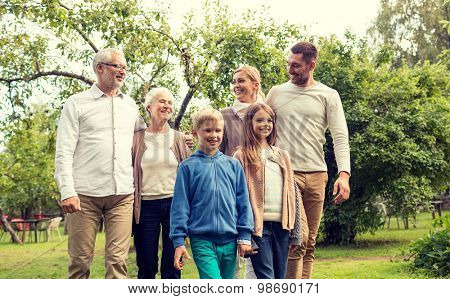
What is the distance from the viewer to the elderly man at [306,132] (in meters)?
4.22

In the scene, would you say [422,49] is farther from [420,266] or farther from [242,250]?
[242,250]

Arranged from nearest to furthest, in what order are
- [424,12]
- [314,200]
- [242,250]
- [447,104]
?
[242,250] → [314,200] → [447,104] → [424,12]

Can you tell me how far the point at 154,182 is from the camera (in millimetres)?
4156

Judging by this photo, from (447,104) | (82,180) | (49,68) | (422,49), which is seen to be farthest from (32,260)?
(422,49)

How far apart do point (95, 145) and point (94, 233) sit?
527 millimetres

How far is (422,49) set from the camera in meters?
26.4

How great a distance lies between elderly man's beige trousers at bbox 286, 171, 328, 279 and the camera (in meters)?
4.18

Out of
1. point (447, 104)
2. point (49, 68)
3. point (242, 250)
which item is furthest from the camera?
point (447, 104)

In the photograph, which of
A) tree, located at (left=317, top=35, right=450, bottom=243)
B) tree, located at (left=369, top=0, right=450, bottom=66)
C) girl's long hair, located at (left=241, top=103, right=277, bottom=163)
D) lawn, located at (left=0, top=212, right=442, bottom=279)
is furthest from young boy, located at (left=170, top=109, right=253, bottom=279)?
tree, located at (left=369, top=0, right=450, bottom=66)

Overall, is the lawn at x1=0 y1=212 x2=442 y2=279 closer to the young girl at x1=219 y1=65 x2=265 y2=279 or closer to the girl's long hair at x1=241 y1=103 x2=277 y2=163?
the young girl at x1=219 y1=65 x2=265 y2=279

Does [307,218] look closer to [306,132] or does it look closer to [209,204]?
[306,132]

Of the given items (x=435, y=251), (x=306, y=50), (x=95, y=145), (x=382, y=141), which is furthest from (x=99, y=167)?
(x=382, y=141)

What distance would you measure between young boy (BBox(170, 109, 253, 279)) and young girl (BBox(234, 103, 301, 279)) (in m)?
0.14
